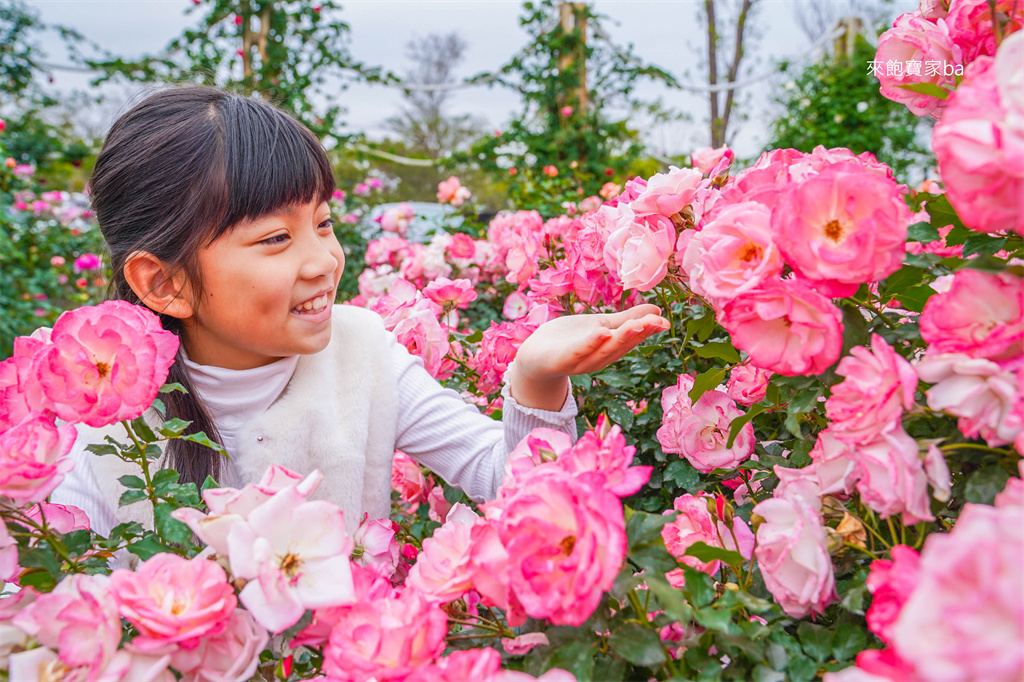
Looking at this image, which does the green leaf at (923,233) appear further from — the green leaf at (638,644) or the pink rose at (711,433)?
the green leaf at (638,644)

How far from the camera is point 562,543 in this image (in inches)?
19.8

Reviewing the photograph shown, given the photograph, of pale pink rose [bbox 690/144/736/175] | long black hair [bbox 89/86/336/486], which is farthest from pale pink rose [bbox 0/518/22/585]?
pale pink rose [bbox 690/144/736/175]

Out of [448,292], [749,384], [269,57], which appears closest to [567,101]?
[269,57]

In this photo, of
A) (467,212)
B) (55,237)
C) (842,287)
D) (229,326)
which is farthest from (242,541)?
(55,237)

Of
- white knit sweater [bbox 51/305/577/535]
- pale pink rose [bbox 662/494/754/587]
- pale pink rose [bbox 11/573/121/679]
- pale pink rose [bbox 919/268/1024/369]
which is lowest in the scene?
white knit sweater [bbox 51/305/577/535]

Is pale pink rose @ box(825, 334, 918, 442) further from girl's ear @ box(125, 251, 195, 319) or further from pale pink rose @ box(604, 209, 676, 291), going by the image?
girl's ear @ box(125, 251, 195, 319)

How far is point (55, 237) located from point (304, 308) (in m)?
4.87

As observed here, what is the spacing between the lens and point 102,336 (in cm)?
66

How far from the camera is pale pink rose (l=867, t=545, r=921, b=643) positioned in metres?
0.42

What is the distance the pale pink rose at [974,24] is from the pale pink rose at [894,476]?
42 cm

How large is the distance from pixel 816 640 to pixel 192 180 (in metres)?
1.01

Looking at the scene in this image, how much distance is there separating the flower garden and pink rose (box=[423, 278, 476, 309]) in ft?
2.21

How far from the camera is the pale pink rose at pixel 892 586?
42cm

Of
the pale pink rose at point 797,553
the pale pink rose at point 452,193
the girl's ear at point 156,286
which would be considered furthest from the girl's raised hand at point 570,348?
the pale pink rose at point 452,193
